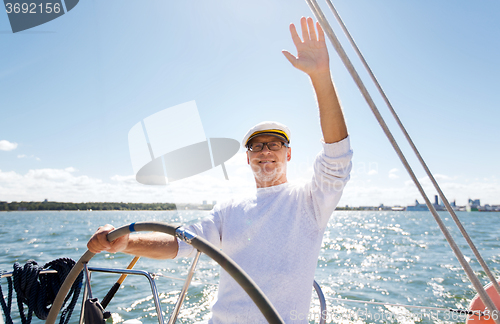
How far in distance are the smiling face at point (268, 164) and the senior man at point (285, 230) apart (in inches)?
2.1

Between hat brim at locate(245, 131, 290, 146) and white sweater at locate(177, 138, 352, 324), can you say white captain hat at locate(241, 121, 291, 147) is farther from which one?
white sweater at locate(177, 138, 352, 324)

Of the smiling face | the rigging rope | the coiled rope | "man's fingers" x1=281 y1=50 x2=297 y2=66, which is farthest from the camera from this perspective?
the coiled rope

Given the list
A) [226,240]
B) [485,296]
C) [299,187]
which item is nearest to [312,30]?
[299,187]

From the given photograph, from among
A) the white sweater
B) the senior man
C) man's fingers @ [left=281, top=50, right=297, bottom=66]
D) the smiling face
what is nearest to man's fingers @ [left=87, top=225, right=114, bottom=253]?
the senior man

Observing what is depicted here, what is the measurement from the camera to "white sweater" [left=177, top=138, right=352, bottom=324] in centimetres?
127

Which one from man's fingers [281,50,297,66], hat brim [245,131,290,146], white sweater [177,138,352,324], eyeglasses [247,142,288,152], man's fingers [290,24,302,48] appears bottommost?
white sweater [177,138,352,324]

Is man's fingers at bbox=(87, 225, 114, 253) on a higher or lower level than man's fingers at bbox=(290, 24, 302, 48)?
lower

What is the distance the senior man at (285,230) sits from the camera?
1235 millimetres

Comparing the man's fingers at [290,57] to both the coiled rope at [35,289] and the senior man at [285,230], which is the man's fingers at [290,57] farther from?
the coiled rope at [35,289]

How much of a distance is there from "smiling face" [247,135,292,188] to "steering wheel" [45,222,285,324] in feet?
2.62

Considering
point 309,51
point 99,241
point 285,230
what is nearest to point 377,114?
point 309,51

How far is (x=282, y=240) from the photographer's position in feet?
4.47

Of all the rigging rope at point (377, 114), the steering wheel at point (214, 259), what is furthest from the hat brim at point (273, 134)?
the steering wheel at point (214, 259)

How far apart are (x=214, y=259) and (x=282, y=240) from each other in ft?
2.15
